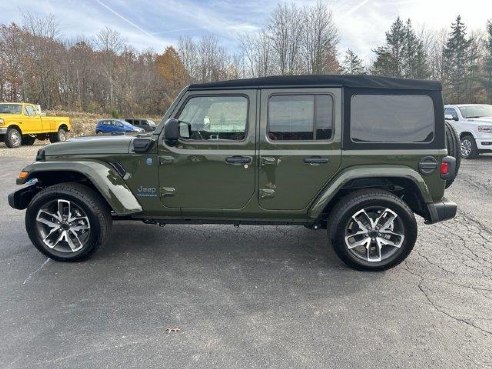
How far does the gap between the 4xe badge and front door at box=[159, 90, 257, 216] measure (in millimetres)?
91

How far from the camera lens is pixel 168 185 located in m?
3.70

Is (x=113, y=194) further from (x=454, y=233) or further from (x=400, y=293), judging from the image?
(x=454, y=233)

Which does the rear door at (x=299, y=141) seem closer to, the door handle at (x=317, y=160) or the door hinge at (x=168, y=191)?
the door handle at (x=317, y=160)

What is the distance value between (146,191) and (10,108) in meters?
15.9

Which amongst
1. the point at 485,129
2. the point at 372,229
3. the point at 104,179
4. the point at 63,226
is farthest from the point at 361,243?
the point at 485,129

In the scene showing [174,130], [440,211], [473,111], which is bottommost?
[440,211]

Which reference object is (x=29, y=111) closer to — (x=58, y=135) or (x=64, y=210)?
(x=58, y=135)

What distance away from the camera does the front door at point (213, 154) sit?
3.58 metres

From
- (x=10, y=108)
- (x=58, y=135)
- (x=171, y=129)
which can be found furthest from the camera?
(x=58, y=135)

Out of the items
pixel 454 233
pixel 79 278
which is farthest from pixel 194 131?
pixel 454 233

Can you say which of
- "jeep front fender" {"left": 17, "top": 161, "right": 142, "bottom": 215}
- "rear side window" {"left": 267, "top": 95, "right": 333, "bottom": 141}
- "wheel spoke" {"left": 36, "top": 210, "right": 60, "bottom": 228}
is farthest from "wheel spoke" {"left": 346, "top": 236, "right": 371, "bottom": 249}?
"wheel spoke" {"left": 36, "top": 210, "right": 60, "bottom": 228}

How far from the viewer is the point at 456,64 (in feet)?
145

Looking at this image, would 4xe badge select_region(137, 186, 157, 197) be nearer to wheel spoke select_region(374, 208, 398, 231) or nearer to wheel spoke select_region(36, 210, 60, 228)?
wheel spoke select_region(36, 210, 60, 228)

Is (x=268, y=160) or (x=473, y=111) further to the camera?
(x=473, y=111)
